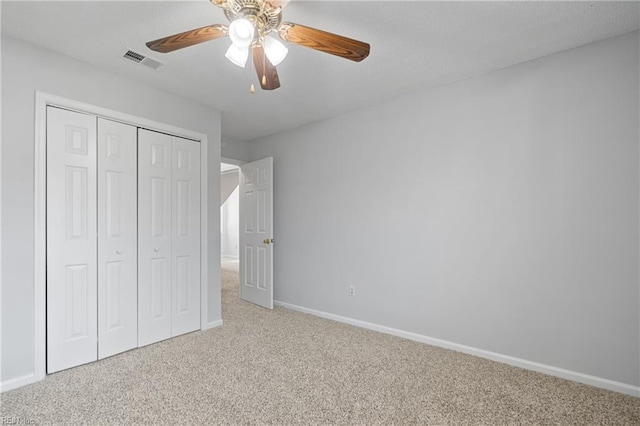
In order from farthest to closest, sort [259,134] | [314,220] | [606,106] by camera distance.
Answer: [259,134]
[314,220]
[606,106]

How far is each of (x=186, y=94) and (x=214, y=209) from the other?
119 centimetres

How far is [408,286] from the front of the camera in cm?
324

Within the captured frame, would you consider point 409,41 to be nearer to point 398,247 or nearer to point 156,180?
point 398,247

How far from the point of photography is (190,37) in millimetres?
1697

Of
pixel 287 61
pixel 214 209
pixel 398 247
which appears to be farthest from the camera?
pixel 214 209

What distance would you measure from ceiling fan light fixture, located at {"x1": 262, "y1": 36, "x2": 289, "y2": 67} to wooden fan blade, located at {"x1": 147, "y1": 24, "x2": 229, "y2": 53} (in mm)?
213

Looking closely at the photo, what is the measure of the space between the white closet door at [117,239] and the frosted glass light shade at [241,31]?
1808 mm

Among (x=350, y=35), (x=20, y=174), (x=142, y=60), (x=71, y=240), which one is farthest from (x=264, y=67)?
(x=71, y=240)

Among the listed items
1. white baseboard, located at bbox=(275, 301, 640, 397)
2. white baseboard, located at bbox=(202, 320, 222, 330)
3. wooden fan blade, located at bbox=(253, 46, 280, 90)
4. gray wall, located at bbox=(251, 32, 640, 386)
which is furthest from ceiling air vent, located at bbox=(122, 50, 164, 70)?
→ white baseboard, located at bbox=(275, 301, 640, 397)

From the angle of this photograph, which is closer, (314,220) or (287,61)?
(287,61)

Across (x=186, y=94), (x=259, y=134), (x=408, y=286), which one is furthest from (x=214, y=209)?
(x=408, y=286)

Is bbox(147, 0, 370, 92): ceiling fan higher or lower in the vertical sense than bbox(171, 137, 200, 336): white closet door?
higher

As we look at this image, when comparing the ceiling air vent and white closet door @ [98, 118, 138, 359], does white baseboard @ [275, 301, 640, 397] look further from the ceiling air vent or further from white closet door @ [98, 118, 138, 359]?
the ceiling air vent

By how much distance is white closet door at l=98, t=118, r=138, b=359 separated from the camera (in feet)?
8.86
